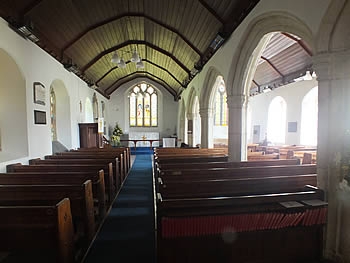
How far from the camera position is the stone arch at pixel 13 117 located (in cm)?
450

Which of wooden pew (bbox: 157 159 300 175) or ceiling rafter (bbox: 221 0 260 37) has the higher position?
ceiling rafter (bbox: 221 0 260 37)

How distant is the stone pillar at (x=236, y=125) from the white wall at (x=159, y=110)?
10.9 metres

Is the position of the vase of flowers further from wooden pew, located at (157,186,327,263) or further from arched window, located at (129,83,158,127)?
wooden pew, located at (157,186,327,263)

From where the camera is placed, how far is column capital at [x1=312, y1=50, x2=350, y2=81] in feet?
7.18

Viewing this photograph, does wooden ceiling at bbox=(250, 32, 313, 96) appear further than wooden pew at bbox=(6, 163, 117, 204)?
Yes

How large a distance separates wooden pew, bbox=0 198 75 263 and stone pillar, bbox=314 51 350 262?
240cm

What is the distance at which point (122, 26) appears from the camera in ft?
24.5

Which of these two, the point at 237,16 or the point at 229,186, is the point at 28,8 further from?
the point at 229,186

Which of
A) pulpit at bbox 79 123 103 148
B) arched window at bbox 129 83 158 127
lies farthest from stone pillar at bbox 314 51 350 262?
arched window at bbox 129 83 158 127

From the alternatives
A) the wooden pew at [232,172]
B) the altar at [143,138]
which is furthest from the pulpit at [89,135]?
the wooden pew at [232,172]

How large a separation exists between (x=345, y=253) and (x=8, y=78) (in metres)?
5.67

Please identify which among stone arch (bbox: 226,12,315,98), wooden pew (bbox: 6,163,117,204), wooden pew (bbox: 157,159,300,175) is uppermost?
stone arch (bbox: 226,12,315,98)

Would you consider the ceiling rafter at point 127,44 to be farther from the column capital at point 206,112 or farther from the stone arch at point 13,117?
the stone arch at point 13,117

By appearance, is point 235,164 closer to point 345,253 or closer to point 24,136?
point 345,253
